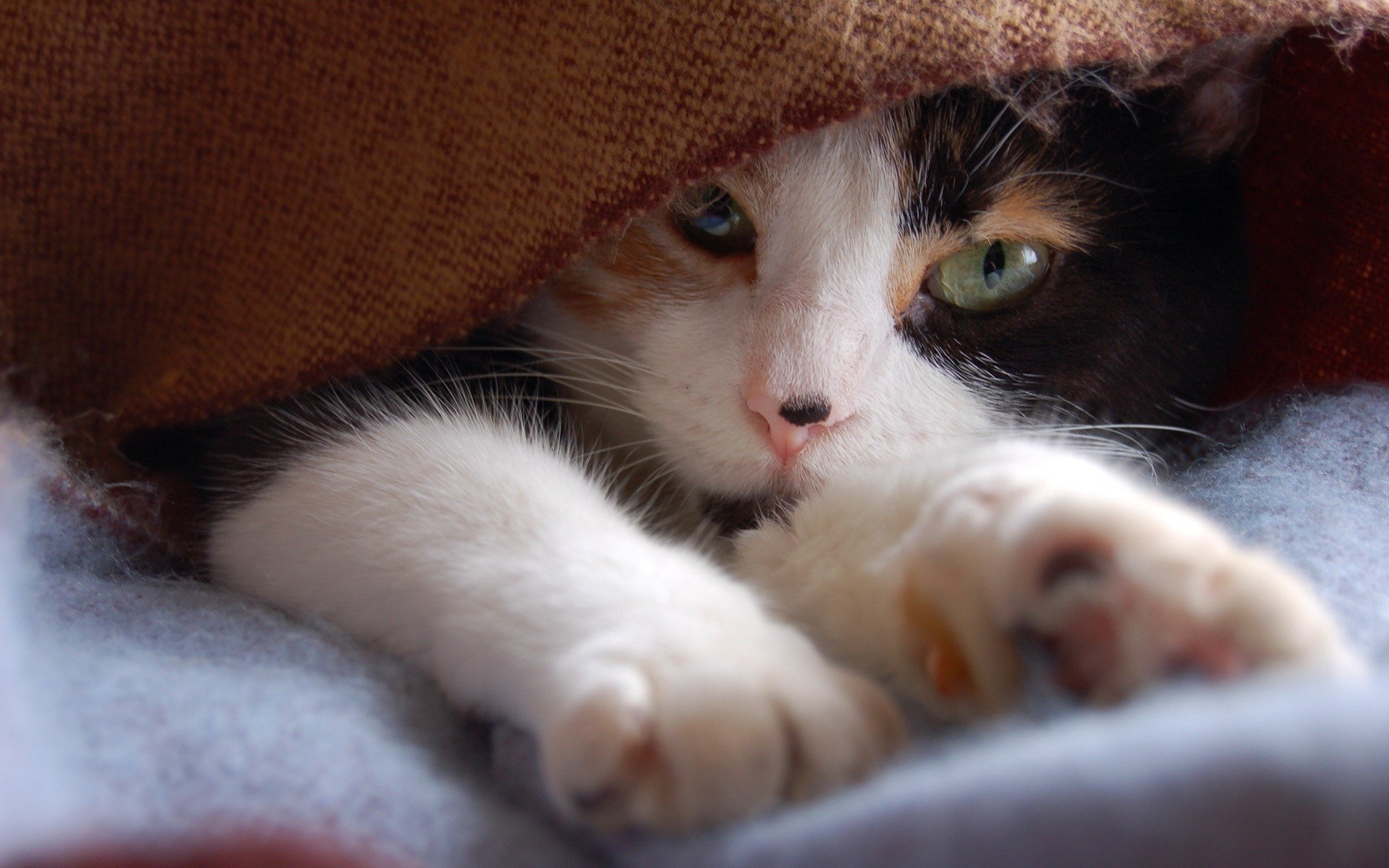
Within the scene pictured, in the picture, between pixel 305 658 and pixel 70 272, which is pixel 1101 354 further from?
pixel 70 272

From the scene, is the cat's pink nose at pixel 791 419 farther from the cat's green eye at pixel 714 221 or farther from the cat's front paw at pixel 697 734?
the cat's front paw at pixel 697 734

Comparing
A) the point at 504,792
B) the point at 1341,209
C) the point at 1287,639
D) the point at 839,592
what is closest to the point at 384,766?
the point at 504,792

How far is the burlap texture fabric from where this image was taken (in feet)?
2.20

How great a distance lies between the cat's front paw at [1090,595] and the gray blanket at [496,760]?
0.07ft

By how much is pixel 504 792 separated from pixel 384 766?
0.07 metres

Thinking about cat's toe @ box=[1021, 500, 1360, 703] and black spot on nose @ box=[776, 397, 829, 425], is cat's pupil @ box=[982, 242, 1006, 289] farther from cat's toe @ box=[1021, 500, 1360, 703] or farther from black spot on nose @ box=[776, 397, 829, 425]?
cat's toe @ box=[1021, 500, 1360, 703]

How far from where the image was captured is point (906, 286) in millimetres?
775

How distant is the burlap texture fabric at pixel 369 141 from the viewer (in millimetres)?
671

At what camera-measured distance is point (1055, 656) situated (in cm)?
43

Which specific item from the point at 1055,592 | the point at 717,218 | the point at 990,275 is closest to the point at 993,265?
the point at 990,275

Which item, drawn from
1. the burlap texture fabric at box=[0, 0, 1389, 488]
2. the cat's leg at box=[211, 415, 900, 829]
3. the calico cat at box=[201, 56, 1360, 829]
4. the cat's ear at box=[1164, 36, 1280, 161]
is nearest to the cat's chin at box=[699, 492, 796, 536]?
the calico cat at box=[201, 56, 1360, 829]

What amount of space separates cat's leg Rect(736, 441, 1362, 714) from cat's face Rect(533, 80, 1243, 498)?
16 cm

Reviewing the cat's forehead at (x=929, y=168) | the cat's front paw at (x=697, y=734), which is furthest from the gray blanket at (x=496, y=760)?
the cat's forehead at (x=929, y=168)

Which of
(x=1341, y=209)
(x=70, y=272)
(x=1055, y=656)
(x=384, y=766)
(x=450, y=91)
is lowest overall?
(x=384, y=766)
